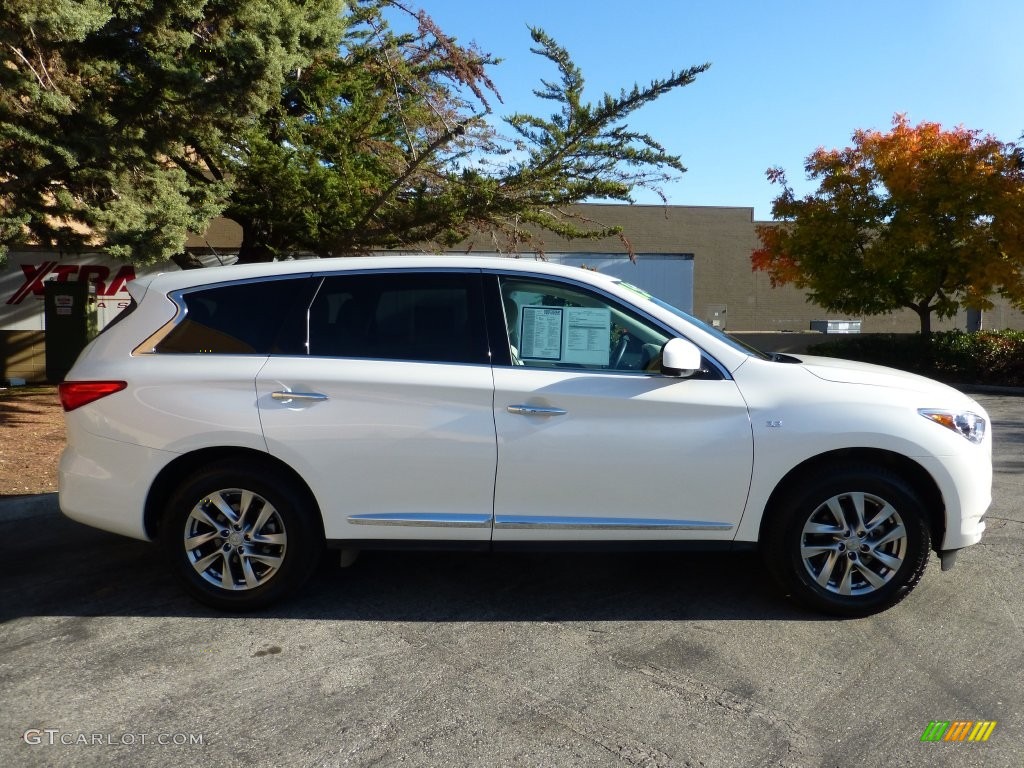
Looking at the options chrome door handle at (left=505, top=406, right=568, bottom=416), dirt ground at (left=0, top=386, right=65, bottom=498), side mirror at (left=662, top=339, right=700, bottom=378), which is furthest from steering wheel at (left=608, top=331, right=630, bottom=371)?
dirt ground at (left=0, top=386, right=65, bottom=498)

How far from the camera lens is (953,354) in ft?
63.5

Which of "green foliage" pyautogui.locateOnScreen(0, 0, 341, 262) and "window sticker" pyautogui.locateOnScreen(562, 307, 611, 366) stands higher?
"green foliage" pyautogui.locateOnScreen(0, 0, 341, 262)

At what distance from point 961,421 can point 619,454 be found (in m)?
1.76

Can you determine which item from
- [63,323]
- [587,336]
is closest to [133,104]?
[63,323]

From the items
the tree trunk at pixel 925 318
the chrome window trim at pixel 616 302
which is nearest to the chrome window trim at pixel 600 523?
the chrome window trim at pixel 616 302

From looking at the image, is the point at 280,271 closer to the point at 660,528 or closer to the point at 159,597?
the point at 159,597

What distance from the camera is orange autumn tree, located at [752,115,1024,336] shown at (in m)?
18.1

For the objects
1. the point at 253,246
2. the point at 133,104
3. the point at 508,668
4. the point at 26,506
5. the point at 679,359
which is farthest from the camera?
the point at 253,246

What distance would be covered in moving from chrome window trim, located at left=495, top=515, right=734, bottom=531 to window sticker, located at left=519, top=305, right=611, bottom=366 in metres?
0.79

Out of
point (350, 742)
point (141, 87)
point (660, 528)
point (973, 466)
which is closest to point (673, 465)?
point (660, 528)

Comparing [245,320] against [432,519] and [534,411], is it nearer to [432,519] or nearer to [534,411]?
[432,519]

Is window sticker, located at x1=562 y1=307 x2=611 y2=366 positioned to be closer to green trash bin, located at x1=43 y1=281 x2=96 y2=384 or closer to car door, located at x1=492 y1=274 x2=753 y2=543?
car door, located at x1=492 y1=274 x2=753 y2=543

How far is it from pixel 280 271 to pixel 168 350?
0.72 metres

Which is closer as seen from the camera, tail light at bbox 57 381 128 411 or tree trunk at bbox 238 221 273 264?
tail light at bbox 57 381 128 411
